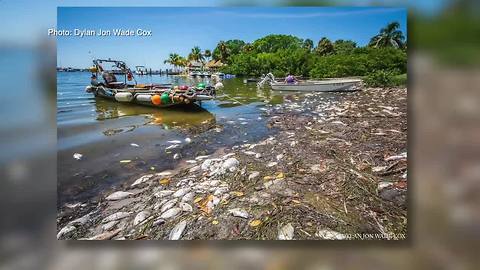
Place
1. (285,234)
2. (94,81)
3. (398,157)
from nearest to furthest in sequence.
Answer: (285,234) → (398,157) → (94,81)

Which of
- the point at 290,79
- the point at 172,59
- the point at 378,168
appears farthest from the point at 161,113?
the point at 378,168

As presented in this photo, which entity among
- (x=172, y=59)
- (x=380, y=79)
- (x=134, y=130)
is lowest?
(x=134, y=130)

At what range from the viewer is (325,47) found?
6.75 ft

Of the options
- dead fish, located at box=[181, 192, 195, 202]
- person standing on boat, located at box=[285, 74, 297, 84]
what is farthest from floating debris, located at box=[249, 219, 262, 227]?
person standing on boat, located at box=[285, 74, 297, 84]

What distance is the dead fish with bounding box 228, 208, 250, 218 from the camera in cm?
193

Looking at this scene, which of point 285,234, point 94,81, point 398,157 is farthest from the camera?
point 94,81

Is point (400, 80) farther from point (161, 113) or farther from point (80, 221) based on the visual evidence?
point (80, 221)

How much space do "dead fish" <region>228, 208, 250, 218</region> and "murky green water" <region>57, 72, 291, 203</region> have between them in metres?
0.38

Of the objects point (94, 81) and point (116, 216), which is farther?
point (94, 81)

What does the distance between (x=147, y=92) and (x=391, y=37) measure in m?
1.47

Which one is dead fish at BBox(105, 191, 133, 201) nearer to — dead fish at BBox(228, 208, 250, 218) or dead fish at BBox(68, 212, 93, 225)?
dead fish at BBox(68, 212, 93, 225)

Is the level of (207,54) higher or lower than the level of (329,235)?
higher
